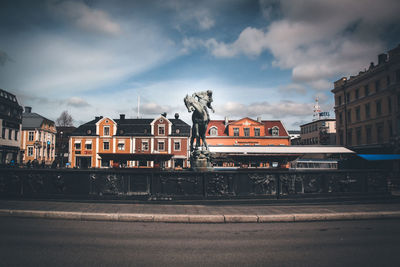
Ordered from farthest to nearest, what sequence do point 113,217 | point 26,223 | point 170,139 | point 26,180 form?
point 170,139 → point 26,180 → point 113,217 → point 26,223

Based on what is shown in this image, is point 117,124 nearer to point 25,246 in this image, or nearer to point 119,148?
point 119,148

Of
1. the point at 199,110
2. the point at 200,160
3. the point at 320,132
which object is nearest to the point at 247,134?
the point at 320,132

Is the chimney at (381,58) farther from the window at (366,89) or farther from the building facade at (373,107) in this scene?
the window at (366,89)

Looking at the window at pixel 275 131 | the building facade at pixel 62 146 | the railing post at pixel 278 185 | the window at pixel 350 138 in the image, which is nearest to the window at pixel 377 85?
the window at pixel 350 138

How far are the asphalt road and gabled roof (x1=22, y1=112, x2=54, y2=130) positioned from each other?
64.8 m

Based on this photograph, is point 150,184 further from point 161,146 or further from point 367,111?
point 367,111

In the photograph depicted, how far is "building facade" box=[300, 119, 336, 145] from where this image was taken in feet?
216

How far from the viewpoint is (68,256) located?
14.3 ft

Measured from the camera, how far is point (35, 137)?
6041cm

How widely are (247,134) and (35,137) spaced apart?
50.4m

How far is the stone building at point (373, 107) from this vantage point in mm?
34500

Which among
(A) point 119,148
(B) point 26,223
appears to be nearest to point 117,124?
(A) point 119,148

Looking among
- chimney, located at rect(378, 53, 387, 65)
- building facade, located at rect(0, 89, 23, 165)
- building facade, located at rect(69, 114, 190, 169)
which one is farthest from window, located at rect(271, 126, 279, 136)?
building facade, located at rect(0, 89, 23, 165)

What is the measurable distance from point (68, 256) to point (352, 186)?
10.2 m
